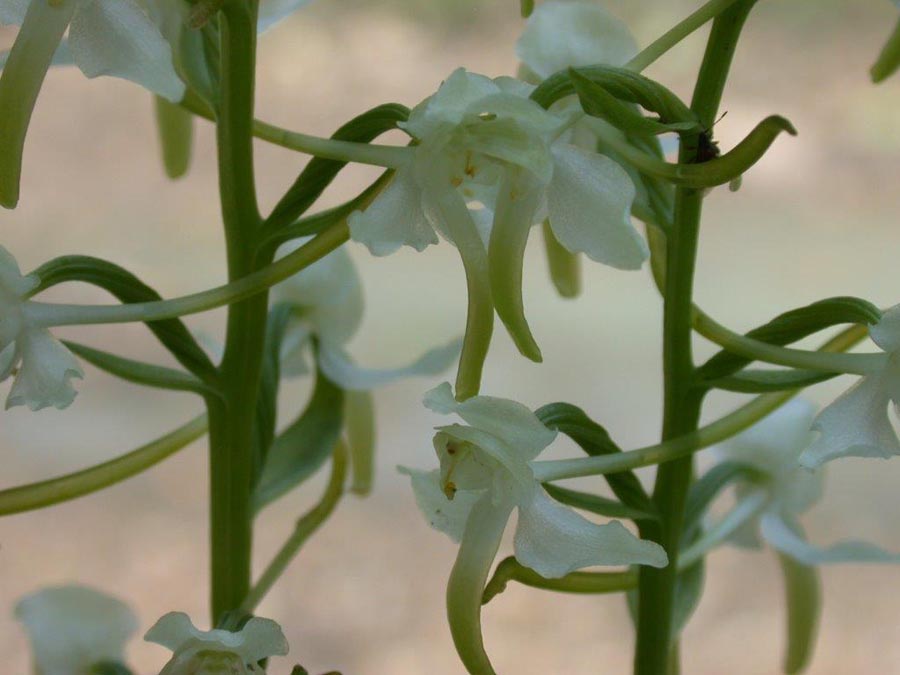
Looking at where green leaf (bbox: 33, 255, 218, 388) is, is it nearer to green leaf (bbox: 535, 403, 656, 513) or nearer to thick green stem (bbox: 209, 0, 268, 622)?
thick green stem (bbox: 209, 0, 268, 622)

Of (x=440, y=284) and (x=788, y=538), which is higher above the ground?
(x=440, y=284)

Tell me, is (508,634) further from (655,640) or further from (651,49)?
(651,49)

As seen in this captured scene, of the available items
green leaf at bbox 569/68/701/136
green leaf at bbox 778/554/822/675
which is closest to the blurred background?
green leaf at bbox 778/554/822/675

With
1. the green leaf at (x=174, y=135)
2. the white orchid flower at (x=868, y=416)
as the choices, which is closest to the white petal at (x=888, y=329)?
the white orchid flower at (x=868, y=416)

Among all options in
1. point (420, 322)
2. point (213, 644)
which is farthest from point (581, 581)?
point (420, 322)

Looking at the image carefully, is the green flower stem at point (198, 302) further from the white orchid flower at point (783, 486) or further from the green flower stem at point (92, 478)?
the white orchid flower at point (783, 486)

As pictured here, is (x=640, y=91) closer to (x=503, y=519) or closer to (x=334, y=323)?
(x=503, y=519)

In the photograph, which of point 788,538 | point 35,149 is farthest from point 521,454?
point 35,149
